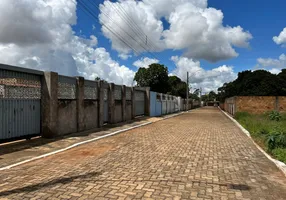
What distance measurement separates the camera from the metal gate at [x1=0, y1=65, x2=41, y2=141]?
897 cm

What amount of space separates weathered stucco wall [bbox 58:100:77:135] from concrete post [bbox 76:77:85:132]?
0.23 metres

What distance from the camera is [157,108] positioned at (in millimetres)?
29438

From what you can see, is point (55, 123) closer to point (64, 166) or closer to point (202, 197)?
point (64, 166)

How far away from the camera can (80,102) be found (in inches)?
524

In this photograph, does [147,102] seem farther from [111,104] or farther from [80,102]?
[80,102]

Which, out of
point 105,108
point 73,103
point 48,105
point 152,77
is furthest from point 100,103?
point 152,77

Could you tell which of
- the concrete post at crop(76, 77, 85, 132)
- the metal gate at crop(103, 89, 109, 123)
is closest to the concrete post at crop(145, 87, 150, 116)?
the metal gate at crop(103, 89, 109, 123)

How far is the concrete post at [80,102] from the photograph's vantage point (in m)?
Answer: 13.1

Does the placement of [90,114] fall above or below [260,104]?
below

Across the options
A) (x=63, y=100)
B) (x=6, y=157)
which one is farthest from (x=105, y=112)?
(x=6, y=157)

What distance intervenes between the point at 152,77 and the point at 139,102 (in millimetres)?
17066

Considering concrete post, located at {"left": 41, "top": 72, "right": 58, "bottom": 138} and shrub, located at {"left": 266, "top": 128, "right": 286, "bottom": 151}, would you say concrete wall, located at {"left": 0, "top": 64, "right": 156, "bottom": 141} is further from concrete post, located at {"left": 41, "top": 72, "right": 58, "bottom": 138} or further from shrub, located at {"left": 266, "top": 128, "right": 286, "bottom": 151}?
shrub, located at {"left": 266, "top": 128, "right": 286, "bottom": 151}

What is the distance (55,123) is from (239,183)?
26.3 feet

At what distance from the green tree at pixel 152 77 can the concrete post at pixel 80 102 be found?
91.8ft
